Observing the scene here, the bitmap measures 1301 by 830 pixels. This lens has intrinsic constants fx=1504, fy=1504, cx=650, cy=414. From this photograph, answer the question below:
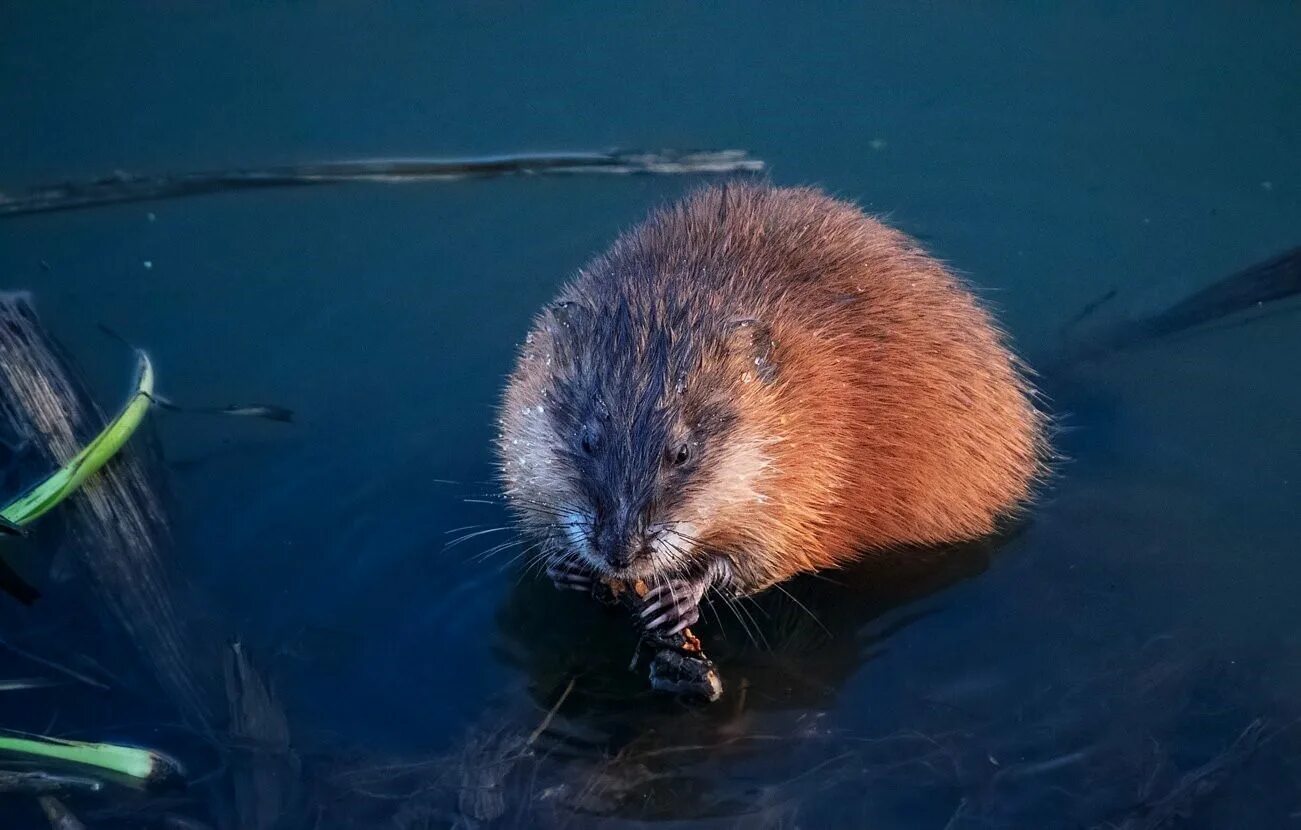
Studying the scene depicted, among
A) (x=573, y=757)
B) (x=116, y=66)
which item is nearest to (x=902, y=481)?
(x=573, y=757)

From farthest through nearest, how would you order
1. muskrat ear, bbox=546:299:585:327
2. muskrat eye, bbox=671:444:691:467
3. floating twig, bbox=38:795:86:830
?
muskrat ear, bbox=546:299:585:327 < muskrat eye, bbox=671:444:691:467 < floating twig, bbox=38:795:86:830

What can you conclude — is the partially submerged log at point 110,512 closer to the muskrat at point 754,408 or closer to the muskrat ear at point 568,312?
the muskrat at point 754,408

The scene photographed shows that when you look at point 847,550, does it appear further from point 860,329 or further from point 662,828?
point 662,828

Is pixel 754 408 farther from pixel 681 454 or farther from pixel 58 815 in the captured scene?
pixel 58 815

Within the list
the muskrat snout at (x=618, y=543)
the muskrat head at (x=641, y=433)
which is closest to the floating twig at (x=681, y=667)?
the muskrat head at (x=641, y=433)

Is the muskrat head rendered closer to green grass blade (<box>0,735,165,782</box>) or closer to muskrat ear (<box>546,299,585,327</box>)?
muskrat ear (<box>546,299,585,327</box>)

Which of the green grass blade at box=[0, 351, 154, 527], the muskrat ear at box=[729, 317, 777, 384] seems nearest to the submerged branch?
the green grass blade at box=[0, 351, 154, 527]
